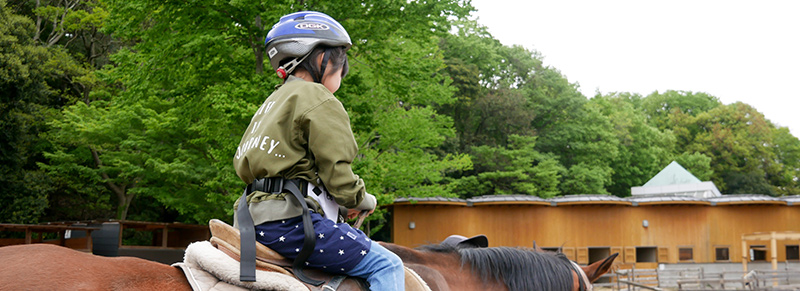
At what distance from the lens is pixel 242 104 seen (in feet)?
36.3

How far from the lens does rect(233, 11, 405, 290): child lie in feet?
7.34

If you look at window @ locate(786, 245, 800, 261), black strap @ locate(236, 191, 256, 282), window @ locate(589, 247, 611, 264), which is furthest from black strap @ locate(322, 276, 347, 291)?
window @ locate(786, 245, 800, 261)

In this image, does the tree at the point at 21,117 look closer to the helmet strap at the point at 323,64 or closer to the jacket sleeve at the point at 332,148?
the helmet strap at the point at 323,64

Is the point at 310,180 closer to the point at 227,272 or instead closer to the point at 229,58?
the point at 227,272

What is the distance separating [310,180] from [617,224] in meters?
24.1

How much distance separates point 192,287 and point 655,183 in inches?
1542

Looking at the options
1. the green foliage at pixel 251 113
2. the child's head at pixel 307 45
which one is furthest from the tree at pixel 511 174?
the child's head at pixel 307 45

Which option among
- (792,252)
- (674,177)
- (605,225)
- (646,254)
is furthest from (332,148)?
(674,177)

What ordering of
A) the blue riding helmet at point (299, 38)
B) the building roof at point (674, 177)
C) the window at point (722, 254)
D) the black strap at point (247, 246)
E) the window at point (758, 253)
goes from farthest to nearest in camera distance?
the building roof at point (674, 177) → the window at point (758, 253) → the window at point (722, 254) → the blue riding helmet at point (299, 38) → the black strap at point (247, 246)

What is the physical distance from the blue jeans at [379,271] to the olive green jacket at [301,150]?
8.9 inches

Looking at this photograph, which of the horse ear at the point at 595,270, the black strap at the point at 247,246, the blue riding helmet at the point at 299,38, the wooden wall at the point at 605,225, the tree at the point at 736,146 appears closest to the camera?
the black strap at the point at 247,246

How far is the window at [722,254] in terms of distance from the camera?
25234mm

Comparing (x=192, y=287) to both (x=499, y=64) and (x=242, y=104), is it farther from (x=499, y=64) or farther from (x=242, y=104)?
(x=499, y=64)

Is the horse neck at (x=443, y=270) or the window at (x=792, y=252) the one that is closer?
the horse neck at (x=443, y=270)
